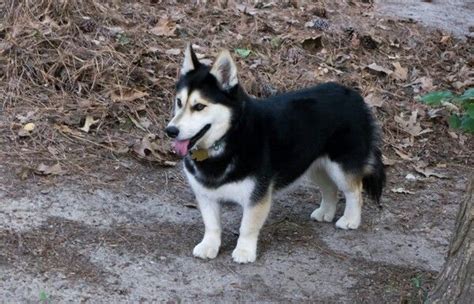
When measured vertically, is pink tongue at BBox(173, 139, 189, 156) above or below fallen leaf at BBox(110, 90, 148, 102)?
above

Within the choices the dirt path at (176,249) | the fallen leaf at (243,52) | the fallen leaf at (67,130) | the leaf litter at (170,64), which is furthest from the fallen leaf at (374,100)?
the fallen leaf at (67,130)

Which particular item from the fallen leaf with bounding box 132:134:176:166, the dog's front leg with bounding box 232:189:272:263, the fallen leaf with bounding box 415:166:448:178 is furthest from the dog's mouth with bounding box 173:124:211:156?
the fallen leaf with bounding box 415:166:448:178

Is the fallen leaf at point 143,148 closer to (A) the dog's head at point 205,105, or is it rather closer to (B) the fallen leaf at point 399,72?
(A) the dog's head at point 205,105

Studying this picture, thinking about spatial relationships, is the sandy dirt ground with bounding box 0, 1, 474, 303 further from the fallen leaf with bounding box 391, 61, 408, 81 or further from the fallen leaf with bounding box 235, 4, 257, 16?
the fallen leaf with bounding box 235, 4, 257, 16

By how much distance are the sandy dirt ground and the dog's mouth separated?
702mm

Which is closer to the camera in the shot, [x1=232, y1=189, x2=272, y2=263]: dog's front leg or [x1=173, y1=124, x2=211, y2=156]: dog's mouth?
[x1=173, y1=124, x2=211, y2=156]: dog's mouth

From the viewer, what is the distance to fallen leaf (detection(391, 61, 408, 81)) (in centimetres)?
760

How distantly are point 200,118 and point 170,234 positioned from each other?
966 millimetres

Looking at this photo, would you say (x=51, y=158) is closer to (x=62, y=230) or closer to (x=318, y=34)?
(x=62, y=230)

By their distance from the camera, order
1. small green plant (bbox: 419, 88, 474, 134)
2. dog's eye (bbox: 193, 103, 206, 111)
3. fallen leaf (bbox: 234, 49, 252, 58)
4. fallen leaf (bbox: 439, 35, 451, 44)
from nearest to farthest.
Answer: small green plant (bbox: 419, 88, 474, 134)
dog's eye (bbox: 193, 103, 206, 111)
fallen leaf (bbox: 234, 49, 252, 58)
fallen leaf (bbox: 439, 35, 451, 44)

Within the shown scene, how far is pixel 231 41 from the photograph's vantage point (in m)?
7.43

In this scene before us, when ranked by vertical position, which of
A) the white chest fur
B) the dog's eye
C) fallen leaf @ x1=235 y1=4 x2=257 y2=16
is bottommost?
fallen leaf @ x1=235 y1=4 x2=257 y2=16

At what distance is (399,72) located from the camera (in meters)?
7.65

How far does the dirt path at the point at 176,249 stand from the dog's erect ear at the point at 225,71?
1.05m
